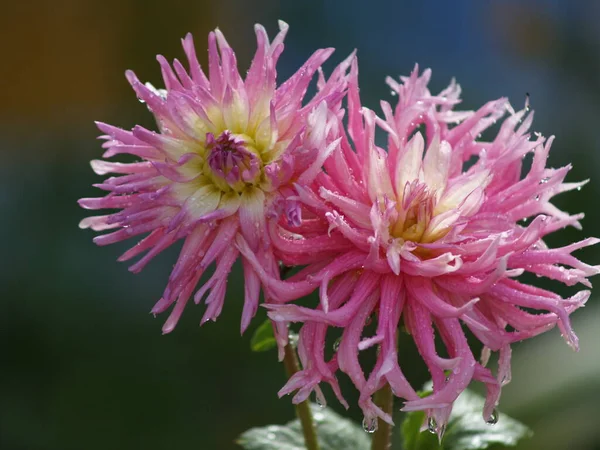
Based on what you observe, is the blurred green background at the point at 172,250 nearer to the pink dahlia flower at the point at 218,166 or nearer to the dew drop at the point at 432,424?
the dew drop at the point at 432,424

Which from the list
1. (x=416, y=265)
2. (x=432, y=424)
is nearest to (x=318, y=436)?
(x=432, y=424)

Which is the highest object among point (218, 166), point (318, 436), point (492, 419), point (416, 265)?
point (218, 166)

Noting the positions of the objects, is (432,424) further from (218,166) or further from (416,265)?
(218,166)

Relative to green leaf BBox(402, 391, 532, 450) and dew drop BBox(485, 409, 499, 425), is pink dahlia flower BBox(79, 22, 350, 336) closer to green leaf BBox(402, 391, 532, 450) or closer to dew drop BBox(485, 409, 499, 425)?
dew drop BBox(485, 409, 499, 425)

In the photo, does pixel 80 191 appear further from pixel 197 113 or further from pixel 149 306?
pixel 197 113

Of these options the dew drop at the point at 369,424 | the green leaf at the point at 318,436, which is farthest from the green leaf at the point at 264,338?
the dew drop at the point at 369,424
